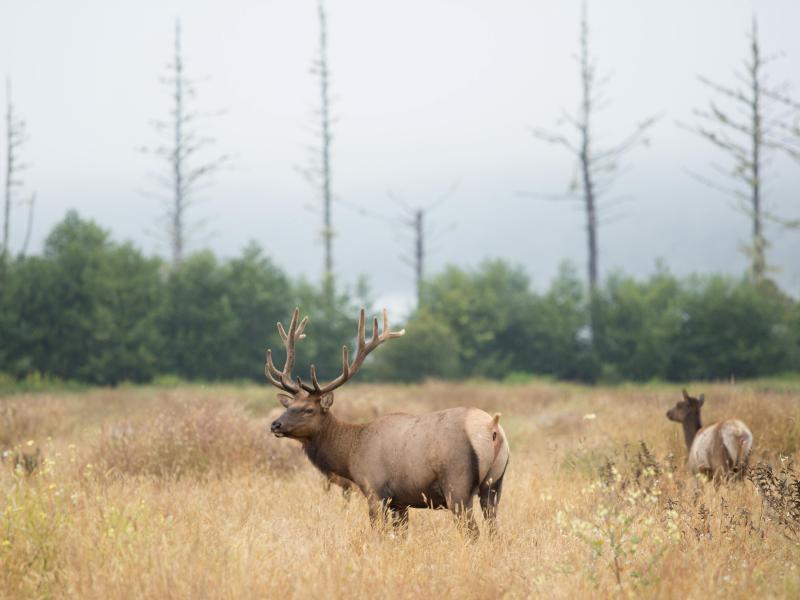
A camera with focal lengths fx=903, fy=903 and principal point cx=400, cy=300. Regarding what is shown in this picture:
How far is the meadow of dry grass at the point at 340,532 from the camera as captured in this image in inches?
219

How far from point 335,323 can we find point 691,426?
2579cm

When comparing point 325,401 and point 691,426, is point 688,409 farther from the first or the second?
point 325,401

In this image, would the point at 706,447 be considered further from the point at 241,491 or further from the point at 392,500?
the point at 241,491

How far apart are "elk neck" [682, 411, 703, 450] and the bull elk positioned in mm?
4409

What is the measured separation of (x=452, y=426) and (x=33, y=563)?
10.5 ft

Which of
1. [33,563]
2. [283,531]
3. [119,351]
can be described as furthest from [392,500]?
[119,351]

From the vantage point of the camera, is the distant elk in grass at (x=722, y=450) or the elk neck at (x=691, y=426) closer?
the distant elk in grass at (x=722, y=450)

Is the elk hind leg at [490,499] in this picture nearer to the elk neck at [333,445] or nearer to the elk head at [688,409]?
the elk neck at [333,445]

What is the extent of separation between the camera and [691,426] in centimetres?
1095

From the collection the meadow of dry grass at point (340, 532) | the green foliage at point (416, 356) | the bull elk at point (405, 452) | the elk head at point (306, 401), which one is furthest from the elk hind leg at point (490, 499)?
the green foliage at point (416, 356)

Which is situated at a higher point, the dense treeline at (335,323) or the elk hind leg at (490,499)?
the dense treeline at (335,323)

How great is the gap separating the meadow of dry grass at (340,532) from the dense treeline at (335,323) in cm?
2127

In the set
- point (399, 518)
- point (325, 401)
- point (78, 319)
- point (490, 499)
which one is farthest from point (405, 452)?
point (78, 319)

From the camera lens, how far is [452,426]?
721 cm
